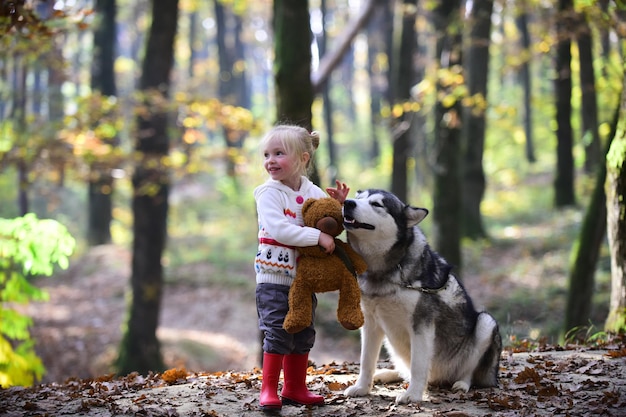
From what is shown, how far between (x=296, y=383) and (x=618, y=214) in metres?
4.03

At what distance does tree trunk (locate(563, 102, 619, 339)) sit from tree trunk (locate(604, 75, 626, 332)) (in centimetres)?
121

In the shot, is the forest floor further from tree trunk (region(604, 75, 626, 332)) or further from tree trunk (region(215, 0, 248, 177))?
tree trunk (region(215, 0, 248, 177))

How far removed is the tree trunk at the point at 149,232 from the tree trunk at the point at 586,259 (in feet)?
22.8

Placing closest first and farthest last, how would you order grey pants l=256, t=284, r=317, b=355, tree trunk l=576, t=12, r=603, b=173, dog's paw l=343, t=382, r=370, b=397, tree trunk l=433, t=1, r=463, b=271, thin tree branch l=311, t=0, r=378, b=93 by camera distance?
grey pants l=256, t=284, r=317, b=355 < dog's paw l=343, t=382, r=370, b=397 < thin tree branch l=311, t=0, r=378, b=93 < tree trunk l=433, t=1, r=463, b=271 < tree trunk l=576, t=12, r=603, b=173

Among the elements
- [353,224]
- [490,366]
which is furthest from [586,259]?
[353,224]

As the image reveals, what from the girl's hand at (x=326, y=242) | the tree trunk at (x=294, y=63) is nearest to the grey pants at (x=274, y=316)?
the girl's hand at (x=326, y=242)

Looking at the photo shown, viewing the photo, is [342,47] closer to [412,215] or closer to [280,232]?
[412,215]

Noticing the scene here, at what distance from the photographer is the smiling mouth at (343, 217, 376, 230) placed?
438cm

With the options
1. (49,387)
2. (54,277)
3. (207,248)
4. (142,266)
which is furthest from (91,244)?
(49,387)

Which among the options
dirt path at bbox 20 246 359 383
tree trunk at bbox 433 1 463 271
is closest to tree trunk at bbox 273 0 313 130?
tree trunk at bbox 433 1 463 271

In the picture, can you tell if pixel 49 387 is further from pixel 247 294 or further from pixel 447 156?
pixel 247 294

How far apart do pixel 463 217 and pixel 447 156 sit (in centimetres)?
538

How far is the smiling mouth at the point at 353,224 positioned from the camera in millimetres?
4379

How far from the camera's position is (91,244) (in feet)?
76.2
